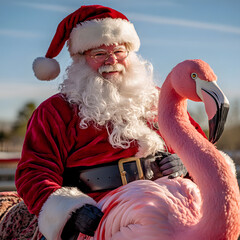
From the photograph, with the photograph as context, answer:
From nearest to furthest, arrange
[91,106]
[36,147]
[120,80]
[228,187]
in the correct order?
[228,187], [36,147], [91,106], [120,80]

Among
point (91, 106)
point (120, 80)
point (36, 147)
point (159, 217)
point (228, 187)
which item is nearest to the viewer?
point (228, 187)

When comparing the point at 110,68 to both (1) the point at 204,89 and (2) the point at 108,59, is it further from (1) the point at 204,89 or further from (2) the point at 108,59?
(1) the point at 204,89

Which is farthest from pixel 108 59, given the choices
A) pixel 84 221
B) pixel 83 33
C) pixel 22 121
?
pixel 22 121

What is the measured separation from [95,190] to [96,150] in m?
0.20

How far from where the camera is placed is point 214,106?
138 cm

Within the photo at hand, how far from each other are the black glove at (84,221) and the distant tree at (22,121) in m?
27.5

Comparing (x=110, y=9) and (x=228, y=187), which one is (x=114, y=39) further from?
(x=228, y=187)

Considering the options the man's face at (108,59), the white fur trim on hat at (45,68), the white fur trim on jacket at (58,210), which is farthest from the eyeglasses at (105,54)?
the white fur trim on jacket at (58,210)

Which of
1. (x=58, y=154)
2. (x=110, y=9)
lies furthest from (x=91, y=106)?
(x=110, y=9)

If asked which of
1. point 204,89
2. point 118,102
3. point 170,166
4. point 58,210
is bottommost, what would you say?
point 58,210

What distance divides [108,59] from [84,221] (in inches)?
36.6

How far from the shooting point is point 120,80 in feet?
7.14

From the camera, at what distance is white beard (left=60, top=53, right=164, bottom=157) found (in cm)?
199

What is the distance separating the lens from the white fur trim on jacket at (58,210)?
1652mm
